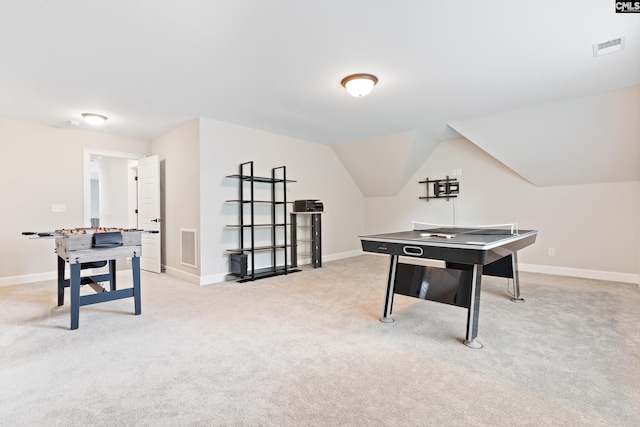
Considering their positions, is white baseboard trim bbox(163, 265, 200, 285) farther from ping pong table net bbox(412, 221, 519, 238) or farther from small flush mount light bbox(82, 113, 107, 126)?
ping pong table net bbox(412, 221, 519, 238)

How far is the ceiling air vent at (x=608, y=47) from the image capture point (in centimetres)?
248

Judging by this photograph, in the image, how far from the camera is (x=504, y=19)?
2186mm

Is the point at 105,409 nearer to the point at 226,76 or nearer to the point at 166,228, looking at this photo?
the point at 226,76

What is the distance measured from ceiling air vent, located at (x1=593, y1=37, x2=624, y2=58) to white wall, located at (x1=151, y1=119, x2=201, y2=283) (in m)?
4.46

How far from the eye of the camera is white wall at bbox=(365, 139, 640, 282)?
429 cm

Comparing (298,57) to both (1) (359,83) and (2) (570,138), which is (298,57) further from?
(2) (570,138)

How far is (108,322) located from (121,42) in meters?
2.44

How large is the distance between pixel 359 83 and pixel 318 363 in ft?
8.43

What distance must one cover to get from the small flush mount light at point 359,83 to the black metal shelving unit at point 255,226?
204 centimetres

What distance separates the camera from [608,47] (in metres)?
2.56

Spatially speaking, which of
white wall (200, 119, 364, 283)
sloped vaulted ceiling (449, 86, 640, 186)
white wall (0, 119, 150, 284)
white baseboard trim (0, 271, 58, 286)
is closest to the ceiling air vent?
sloped vaulted ceiling (449, 86, 640, 186)

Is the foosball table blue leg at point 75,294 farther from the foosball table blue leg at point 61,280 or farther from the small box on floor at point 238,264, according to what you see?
the small box on floor at point 238,264

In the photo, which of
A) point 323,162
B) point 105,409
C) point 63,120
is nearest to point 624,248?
point 323,162

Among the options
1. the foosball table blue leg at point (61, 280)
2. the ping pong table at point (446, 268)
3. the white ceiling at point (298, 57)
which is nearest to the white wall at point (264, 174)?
A: the white ceiling at point (298, 57)
